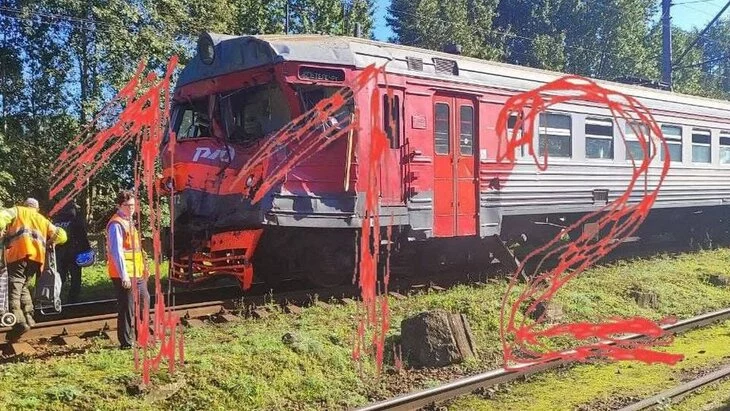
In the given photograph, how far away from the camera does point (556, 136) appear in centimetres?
973

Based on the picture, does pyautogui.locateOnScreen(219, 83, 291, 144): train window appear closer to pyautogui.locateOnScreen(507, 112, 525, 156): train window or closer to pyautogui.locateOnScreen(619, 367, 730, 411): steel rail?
pyautogui.locateOnScreen(507, 112, 525, 156): train window

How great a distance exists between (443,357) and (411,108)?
10.5 feet

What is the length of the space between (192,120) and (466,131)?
3.56 metres

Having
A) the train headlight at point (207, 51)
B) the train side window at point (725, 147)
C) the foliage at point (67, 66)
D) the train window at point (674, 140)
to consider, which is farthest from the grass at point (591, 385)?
the foliage at point (67, 66)

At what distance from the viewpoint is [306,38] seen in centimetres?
790

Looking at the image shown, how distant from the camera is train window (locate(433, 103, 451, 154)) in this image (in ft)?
28.4

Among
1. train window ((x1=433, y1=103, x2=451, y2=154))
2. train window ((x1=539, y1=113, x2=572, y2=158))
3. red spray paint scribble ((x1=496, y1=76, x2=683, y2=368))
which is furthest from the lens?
train window ((x1=539, y1=113, x2=572, y2=158))

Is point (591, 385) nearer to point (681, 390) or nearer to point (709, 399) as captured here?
point (681, 390)

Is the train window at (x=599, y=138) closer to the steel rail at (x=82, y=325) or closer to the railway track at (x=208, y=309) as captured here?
the railway track at (x=208, y=309)

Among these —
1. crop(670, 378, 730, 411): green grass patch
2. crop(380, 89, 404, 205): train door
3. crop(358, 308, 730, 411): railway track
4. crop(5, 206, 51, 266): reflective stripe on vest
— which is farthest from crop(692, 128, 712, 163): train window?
crop(5, 206, 51, 266): reflective stripe on vest

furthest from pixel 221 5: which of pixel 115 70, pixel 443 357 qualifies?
pixel 443 357

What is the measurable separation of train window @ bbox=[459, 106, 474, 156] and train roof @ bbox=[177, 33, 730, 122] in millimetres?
399

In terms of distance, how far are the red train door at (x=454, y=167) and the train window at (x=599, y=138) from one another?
2212 millimetres

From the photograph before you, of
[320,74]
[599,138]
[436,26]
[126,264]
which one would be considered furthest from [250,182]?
[436,26]
